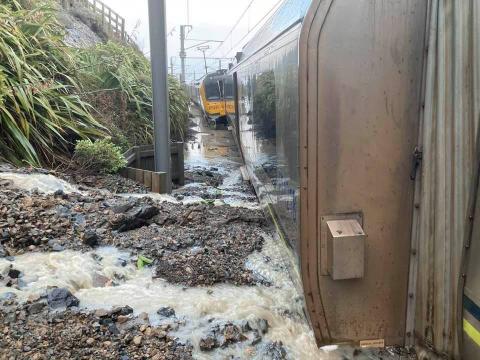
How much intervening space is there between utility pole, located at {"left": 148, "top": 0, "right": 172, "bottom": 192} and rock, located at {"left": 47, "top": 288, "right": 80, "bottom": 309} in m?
4.58

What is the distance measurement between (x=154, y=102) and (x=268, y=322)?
5.77 meters

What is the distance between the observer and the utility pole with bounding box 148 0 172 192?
7723mm

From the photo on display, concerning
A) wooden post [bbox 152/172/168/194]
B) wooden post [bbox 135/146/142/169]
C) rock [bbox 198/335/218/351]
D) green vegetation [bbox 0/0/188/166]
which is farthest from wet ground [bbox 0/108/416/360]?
wooden post [bbox 135/146/142/169]

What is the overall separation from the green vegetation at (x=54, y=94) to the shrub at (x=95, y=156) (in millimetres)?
337

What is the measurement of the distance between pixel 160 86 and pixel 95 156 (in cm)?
171

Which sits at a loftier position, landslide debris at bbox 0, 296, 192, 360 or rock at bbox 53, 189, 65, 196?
rock at bbox 53, 189, 65, 196

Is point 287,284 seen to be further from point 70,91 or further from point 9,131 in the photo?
point 70,91

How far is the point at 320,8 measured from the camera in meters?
2.15

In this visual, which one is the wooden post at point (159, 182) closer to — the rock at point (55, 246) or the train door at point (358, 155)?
the rock at point (55, 246)

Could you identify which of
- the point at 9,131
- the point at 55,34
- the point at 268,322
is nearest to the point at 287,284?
the point at 268,322

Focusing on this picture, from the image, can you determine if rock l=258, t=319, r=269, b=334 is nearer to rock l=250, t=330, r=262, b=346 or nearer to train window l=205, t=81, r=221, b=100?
rock l=250, t=330, r=262, b=346

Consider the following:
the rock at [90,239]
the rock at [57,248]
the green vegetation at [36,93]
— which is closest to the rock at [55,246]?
the rock at [57,248]

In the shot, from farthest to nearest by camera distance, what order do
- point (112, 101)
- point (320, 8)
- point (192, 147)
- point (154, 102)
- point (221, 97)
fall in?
point (221, 97), point (192, 147), point (112, 101), point (154, 102), point (320, 8)

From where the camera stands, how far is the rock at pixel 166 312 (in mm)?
3002
